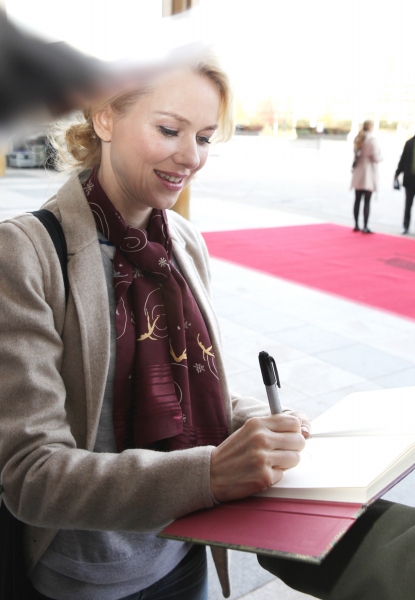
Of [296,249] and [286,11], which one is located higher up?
[286,11]

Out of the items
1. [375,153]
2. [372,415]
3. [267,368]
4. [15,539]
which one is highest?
[267,368]

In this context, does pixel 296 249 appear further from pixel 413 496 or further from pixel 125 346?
pixel 125 346

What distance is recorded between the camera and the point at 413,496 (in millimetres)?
2465

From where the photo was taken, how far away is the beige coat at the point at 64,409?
71 cm

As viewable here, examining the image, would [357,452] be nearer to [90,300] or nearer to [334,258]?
[90,300]

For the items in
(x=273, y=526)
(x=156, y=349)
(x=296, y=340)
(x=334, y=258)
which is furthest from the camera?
(x=334, y=258)

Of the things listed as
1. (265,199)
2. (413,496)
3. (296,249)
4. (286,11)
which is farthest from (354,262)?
(286,11)

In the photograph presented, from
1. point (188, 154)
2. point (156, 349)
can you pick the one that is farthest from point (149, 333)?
→ point (188, 154)

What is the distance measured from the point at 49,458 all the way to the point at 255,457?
243 mm

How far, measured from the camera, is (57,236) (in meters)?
0.88

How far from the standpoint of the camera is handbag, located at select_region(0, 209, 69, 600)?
34.4 inches

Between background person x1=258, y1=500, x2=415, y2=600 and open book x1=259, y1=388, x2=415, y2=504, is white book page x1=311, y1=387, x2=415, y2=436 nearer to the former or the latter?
open book x1=259, y1=388, x2=415, y2=504

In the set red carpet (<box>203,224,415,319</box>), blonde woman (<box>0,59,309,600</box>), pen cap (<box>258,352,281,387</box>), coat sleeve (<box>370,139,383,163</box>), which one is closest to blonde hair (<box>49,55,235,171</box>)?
blonde woman (<box>0,59,309,600</box>)

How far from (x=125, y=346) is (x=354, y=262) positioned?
587 centimetres
